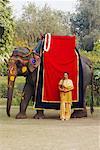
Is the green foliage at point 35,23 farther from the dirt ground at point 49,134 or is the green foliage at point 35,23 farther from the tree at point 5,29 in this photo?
the dirt ground at point 49,134

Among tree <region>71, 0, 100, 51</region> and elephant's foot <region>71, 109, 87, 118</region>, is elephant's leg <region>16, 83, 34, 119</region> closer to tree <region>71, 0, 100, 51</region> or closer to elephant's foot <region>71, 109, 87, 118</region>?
elephant's foot <region>71, 109, 87, 118</region>

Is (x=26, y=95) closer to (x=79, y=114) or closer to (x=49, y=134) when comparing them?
(x=79, y=114)

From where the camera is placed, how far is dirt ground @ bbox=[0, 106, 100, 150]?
767 centimetres

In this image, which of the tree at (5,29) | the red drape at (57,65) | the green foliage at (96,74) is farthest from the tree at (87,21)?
the red drape at (57,65)

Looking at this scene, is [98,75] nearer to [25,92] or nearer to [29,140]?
[25,92]

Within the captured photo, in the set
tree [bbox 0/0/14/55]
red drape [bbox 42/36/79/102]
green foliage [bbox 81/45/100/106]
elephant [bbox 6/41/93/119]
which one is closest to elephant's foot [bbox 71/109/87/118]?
elephant [bbox 6/41/93/119]

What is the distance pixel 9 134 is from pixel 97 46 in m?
8.37

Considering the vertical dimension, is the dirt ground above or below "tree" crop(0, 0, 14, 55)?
below

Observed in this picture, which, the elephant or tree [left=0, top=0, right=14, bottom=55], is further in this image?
tree [left=0, top=0, right=14, bottom=55]

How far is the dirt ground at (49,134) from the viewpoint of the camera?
7.67m

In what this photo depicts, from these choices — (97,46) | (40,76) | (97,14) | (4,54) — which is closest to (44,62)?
(40,76)

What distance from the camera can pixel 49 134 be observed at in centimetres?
906

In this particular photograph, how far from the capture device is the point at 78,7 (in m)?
47.3

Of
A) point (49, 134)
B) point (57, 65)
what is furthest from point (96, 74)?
point (49, 134)
